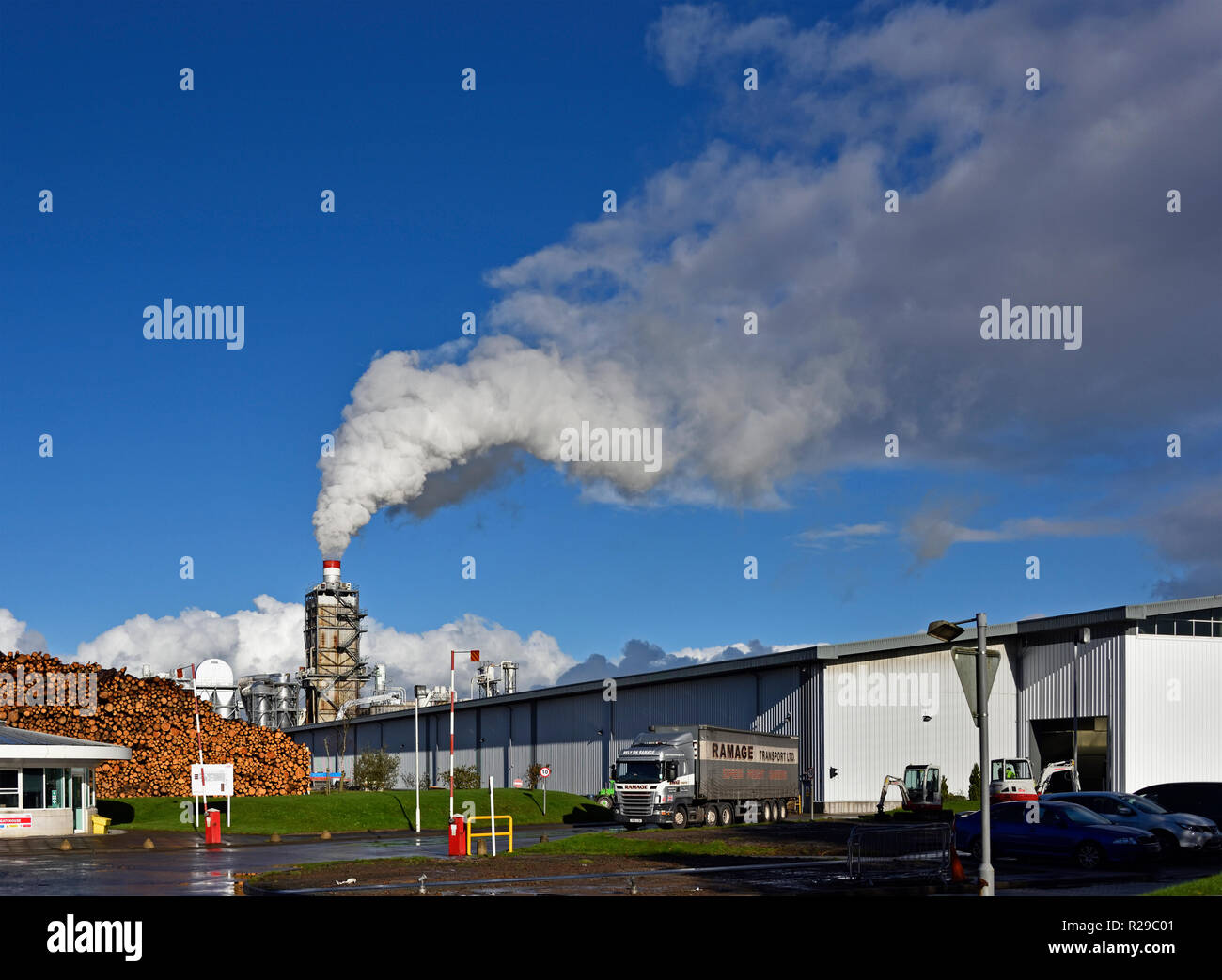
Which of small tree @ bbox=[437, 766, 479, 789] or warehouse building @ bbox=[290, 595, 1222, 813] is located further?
small tree @ bbox=[437, 766, 479, 789]

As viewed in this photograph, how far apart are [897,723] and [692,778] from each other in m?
14.1

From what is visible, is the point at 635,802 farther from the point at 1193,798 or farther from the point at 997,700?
the point at 997,700

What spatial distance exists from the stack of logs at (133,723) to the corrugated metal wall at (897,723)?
26.2 meters

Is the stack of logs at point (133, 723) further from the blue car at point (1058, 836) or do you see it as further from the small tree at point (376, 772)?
the blue car at point (1058, 836)

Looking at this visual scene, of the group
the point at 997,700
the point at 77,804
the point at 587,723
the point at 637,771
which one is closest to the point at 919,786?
the point at 997,700

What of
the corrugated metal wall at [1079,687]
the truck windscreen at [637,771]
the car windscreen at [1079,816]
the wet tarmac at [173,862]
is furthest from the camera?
the corrugated metal wall at [1079,687]

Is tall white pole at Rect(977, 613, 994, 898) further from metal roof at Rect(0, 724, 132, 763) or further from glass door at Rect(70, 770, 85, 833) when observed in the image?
glass door at Rect(70, 770, 85, 833)

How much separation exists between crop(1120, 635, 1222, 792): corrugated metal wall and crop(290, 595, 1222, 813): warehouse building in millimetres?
54

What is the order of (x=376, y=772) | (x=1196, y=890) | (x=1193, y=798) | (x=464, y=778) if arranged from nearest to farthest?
1. (x=1196, y=890)
2. (x=1193, y=798)
3. (x=464, y=778)
4. (x=376, y=772)

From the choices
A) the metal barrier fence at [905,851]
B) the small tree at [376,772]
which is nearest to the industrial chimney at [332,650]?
the small tree at [376,772]

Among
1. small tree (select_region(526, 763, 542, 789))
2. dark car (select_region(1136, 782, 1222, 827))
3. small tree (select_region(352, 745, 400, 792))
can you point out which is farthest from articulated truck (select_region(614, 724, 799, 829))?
small tree (select_region(352, 745, 400, 792))

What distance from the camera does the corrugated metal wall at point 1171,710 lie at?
51531 millimetres

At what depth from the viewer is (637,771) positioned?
46375 mm

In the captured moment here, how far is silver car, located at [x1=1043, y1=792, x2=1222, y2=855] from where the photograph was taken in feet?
98.1
